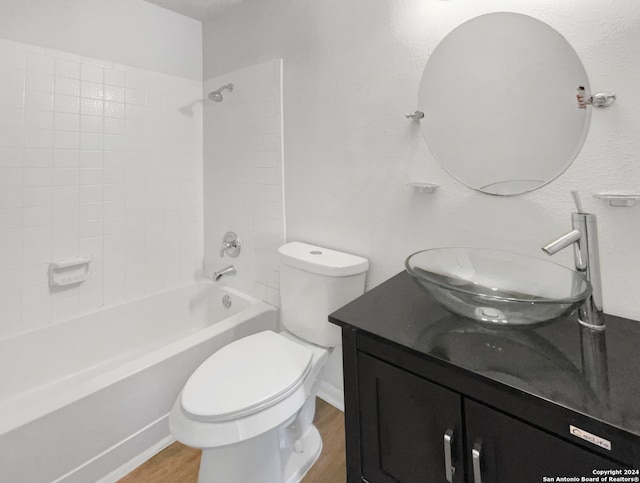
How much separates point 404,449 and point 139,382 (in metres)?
1.15

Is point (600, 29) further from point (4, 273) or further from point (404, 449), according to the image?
point (4, 273)

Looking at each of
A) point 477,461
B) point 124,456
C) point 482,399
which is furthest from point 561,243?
point 124,456

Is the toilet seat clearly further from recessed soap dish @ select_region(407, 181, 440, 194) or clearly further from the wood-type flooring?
recessed soap dish @ select_region(407, 181, 440, 194)

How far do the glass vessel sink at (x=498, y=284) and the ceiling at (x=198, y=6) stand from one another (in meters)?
1.98

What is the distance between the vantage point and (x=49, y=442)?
1.17m

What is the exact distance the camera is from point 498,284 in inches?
41.9

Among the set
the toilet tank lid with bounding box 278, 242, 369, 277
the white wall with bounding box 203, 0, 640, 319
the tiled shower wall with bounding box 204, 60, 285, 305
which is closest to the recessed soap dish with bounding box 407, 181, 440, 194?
the white wall with bounding box 203, 0, 640, 319

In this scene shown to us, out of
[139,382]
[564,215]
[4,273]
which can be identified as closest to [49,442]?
[139,382]

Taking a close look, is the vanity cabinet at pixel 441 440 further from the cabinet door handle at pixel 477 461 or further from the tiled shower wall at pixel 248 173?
the tiled shower wall at pixel 248 173

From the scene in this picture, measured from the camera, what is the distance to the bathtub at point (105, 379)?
116 cm

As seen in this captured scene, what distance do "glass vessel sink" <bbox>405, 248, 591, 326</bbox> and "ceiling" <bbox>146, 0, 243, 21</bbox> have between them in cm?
198

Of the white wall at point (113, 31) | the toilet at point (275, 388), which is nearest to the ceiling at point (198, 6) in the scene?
the white wall at point (113, 31)

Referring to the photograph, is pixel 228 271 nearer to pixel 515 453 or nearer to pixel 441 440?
pixel 441 440

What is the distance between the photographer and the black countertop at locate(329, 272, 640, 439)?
23.6 inches
